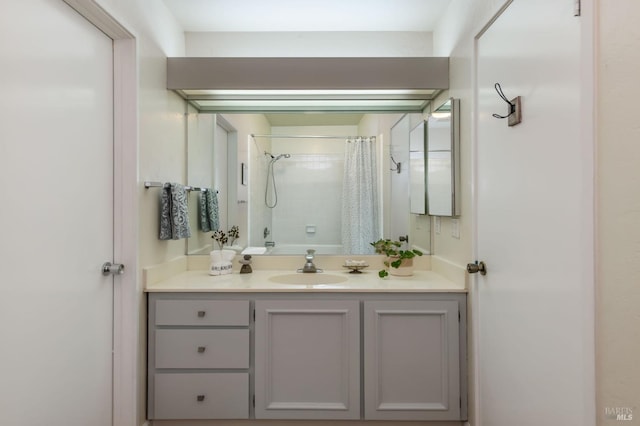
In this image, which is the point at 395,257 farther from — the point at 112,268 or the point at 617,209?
the point at 112,268

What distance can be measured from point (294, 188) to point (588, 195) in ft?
5.81

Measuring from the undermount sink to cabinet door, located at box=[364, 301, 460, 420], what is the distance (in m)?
0.40

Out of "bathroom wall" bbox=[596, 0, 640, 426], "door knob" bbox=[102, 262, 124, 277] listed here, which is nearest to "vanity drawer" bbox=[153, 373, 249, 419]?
"door knob" bbox=[102, 262, 124, 277]

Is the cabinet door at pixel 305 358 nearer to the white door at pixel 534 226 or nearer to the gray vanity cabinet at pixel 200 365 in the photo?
the gray vanity cabinet at pixel 200 365

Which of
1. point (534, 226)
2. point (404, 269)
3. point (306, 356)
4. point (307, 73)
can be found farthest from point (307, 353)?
point (307, 73)

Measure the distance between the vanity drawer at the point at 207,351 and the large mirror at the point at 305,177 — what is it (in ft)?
2.38

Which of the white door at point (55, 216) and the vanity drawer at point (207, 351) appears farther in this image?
the vanity drawer at point (207, 351)

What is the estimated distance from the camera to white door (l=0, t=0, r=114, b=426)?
1153 millimetres

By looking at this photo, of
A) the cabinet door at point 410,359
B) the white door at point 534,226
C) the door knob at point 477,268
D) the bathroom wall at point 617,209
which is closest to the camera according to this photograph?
the bathroom wall at point 617,209

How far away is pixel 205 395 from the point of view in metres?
1.86

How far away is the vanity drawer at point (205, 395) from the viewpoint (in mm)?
1860

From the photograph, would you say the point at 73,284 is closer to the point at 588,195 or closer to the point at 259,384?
the point at 259,384

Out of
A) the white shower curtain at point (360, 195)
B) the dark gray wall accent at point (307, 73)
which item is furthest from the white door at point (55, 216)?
the white shower curtain at point (360, 195)

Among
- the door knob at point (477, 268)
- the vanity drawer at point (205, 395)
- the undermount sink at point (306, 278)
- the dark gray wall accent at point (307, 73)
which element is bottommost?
the vanity drawer at point (205, 395)
